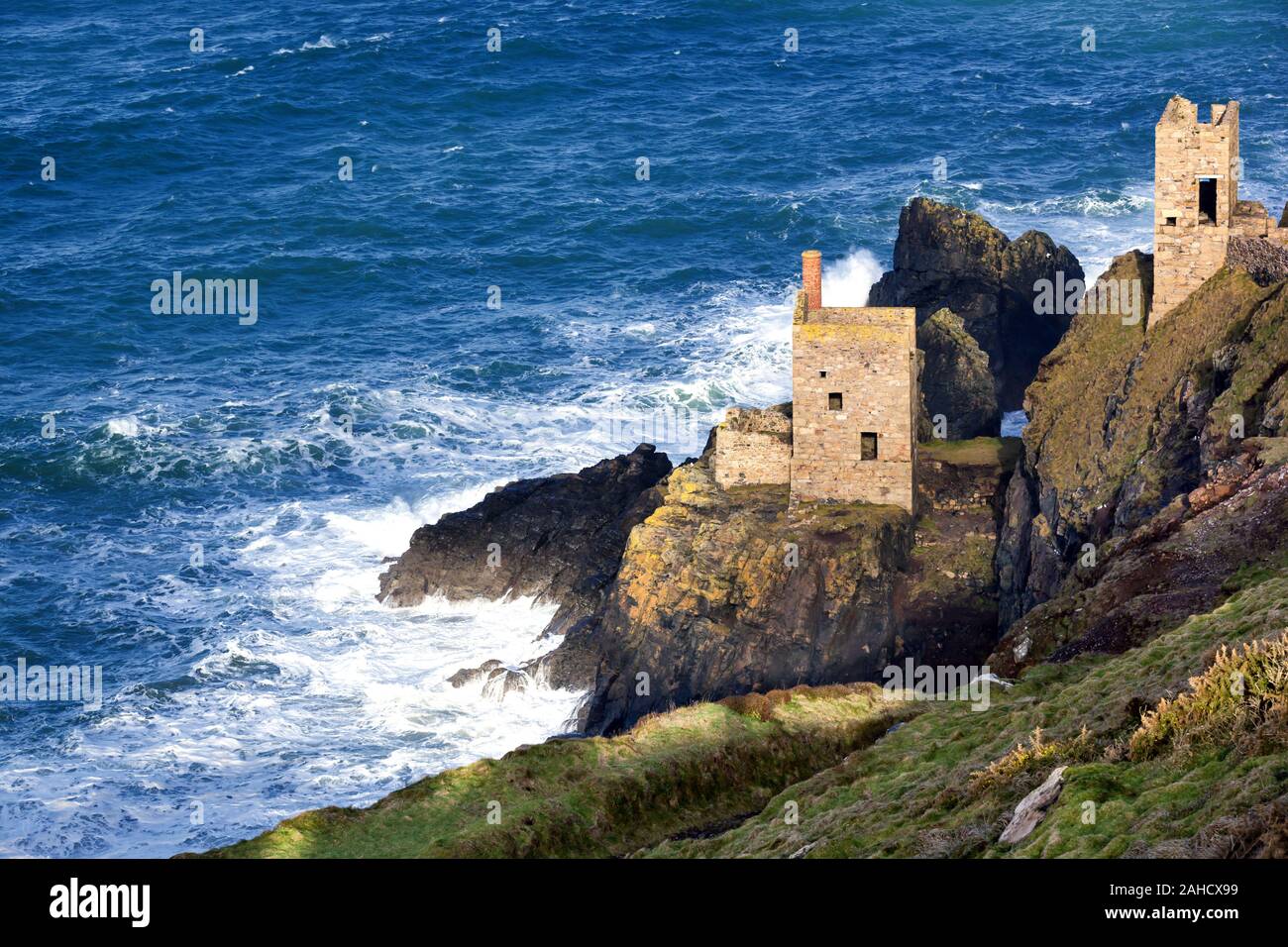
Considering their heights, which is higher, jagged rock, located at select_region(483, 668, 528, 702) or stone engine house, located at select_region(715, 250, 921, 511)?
stone engine house, located at select_region(715, 250, 921, 511)

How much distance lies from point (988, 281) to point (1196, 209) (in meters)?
21.3

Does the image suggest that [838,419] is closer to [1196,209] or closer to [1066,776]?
[1196,209]

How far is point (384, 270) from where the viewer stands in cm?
10881

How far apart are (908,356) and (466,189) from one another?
2428 inches

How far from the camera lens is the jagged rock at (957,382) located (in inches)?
2931

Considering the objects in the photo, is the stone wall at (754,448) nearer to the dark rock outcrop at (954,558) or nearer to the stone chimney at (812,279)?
the stone chimney at (812,279)

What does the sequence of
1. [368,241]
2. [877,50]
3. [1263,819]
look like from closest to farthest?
[1263,819] < [368,241] < [877,50]

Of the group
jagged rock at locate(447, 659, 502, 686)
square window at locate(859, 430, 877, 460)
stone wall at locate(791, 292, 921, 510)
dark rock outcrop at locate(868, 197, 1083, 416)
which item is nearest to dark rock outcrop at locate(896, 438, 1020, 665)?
stone wall at locate(791, 292, 921, 510)

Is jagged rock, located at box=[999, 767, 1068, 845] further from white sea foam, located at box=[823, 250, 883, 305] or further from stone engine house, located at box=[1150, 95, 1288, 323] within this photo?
white sea foam, located at box=[823, 250, 883, 305]

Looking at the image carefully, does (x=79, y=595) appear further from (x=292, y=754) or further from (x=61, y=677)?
(x=292, y=754)

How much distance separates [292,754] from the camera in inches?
2509

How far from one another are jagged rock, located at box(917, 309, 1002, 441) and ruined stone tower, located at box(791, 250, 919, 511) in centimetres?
1114

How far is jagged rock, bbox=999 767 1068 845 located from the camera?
111 ft
